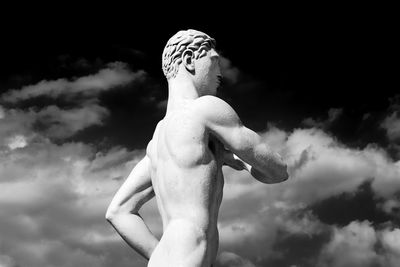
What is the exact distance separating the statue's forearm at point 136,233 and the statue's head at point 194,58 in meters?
1.86

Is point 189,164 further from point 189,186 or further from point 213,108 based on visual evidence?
point 213,108

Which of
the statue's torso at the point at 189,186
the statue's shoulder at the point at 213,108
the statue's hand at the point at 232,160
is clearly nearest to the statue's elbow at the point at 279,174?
the statue's hand at the point at 232,160

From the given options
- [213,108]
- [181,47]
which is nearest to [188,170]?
[213,108]

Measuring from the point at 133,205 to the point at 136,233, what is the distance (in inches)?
15.2

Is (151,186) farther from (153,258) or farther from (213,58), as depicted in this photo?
(213,58)

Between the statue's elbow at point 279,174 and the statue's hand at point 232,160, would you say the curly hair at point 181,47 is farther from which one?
the statue's elbow at point 279,174

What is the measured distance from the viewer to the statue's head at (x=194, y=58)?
8.12 meters

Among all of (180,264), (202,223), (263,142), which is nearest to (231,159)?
(263,142)

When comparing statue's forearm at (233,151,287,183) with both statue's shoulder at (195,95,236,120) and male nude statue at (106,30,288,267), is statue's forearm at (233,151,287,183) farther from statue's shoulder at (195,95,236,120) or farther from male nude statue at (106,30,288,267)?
statue's shoulder at (195,95,236,120)

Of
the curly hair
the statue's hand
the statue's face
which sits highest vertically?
the curly hair

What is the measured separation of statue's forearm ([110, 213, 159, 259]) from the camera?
26.5ft

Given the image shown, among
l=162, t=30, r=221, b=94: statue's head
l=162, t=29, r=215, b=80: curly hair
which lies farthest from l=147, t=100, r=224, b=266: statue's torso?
l=162, t=29, r=215, b=80: curly hair

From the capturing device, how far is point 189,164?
7309 millimetres

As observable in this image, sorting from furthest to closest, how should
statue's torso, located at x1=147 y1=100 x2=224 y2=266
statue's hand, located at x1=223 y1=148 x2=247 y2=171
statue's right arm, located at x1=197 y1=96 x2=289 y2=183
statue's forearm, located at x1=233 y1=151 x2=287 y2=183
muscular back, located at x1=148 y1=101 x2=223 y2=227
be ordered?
1. statue's hand, located at x1=223 y1=148 x2=247 y2=171
2. statue's forearm, located at x1=233 y1=151 x2=287 y2=183
3. statue's right arm, located at x1=197 y1=96 x2=289 y2=183
4. muscular back, located at x1=148 y1=101 x2=223 y2=227
5. statue's torso, located at x1=147 y1=100 x2=224 y2=266
